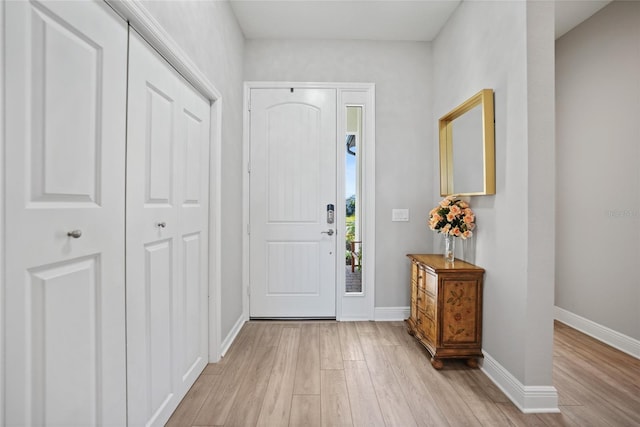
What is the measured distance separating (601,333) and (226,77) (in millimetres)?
3703

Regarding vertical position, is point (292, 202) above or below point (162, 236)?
above

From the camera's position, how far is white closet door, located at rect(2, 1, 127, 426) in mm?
815

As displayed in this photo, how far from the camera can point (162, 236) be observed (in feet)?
5.09

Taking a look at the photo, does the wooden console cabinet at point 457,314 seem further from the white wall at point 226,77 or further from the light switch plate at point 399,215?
the white wall at point 226,77

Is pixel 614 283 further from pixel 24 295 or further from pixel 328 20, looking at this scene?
pixel 24 295

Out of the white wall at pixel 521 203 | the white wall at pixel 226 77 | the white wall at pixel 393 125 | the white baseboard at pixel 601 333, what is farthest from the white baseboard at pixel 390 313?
the white baseboard at pixel 601 333

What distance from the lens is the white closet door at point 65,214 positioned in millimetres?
815

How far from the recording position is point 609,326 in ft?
8.45

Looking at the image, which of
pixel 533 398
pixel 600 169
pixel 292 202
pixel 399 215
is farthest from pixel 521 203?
pixel 292 202

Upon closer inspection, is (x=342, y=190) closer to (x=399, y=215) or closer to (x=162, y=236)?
(x=399, y=215)

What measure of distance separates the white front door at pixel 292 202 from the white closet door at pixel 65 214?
6.07 ft

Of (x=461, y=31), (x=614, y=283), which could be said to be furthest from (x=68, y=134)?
(x=614, y=283)

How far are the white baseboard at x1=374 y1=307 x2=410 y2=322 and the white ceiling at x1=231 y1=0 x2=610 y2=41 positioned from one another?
8.62ft

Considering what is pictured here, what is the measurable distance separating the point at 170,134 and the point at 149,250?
61cm
